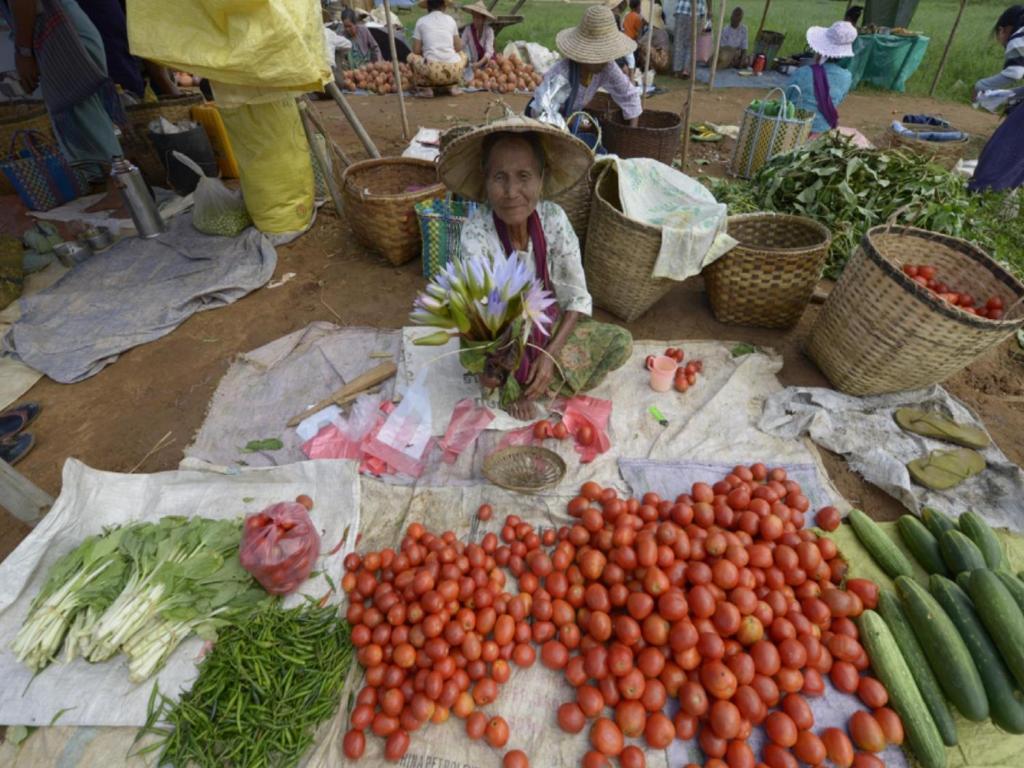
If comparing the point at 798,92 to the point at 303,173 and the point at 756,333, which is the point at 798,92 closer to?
the point at 756,333

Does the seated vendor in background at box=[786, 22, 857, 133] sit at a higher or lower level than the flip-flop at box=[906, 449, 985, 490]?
higher

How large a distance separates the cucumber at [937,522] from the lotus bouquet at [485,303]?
1971 mm

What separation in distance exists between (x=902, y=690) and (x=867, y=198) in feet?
14.1

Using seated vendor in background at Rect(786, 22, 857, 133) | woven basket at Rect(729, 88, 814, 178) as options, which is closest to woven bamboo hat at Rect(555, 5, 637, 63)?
woven basket at Rect(729, 88, 814, 178)

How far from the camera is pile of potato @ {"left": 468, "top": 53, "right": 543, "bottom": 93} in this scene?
10367 millimetres

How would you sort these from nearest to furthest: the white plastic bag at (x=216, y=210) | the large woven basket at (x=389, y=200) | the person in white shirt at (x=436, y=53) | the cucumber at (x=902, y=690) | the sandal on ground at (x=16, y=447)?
the cucumber at (x=902, y=690) < the sandal on ground at (x=16, y=447) < the large woven basket at (x=389, y=200) < the white plastic bag at (x=216, y=210) < the person in white shirt at (x=436, y=53)


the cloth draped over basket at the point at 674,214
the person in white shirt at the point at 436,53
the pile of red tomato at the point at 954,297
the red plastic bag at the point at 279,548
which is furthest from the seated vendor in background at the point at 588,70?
the person in white shirt at the point at 436,53

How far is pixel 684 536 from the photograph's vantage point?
205cm

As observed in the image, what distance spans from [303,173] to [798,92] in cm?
603

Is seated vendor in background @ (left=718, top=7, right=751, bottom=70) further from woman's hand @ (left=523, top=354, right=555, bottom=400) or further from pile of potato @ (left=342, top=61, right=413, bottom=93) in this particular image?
woman's hand @ (left=523, top=354, right=555, bottom=400)

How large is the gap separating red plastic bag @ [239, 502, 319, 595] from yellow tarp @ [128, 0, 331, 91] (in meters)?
3.04

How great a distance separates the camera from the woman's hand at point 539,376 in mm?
2893

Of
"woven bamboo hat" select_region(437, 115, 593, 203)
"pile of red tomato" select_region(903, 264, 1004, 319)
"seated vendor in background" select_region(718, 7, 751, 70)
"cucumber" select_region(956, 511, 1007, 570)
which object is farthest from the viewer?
"seated vendor in background" select_region(718, 7, 751, 70)

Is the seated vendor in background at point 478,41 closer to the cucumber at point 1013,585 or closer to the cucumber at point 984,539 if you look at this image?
the cucumber at point 984,539
